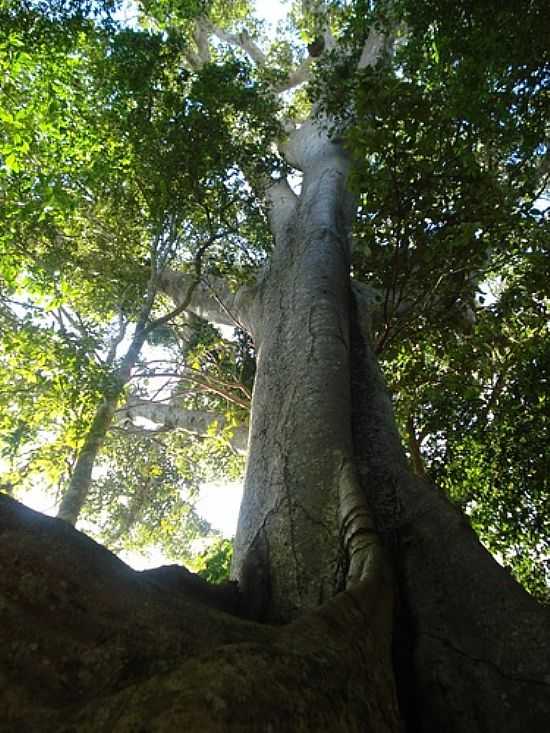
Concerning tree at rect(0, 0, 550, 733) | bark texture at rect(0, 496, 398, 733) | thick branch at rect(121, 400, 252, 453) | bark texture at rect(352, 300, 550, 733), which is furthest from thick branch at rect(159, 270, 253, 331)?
bark texture at rect(0, 496, 398, 733)

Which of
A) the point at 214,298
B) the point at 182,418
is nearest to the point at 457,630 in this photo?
the point at 214,298

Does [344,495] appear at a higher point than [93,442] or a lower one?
lower

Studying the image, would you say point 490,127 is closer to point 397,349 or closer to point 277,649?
point 397,349

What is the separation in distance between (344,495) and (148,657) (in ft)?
4.21

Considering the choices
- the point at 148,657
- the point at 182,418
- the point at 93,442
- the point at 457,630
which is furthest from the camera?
the point at 182,418

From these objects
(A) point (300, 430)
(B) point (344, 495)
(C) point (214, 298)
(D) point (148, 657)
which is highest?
(C) point (214, 298)

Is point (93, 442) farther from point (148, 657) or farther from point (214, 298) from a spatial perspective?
point (148, 657)

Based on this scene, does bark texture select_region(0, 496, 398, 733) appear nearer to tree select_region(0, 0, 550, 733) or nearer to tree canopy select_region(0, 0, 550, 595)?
tree select_region(0, 0, 550, 733)

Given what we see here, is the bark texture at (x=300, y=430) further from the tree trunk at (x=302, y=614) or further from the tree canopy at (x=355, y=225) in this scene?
the tree canopy at (x=355, y=225)

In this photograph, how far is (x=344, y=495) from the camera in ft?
8.00

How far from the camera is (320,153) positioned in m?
6.88

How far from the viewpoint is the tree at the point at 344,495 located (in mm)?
1241

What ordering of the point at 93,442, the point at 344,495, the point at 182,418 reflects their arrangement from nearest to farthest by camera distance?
the point at 344,495
the point at 93,442
the point at 182,418

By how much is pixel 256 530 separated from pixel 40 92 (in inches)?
224
